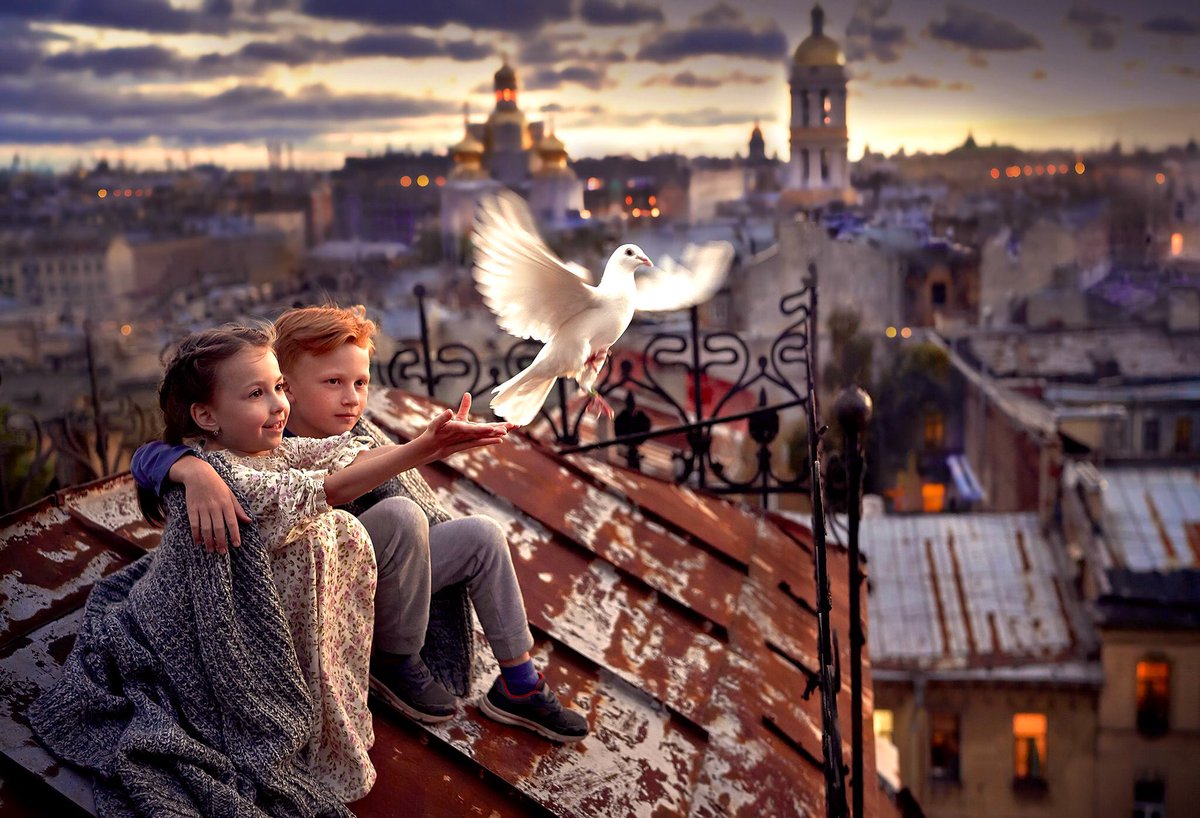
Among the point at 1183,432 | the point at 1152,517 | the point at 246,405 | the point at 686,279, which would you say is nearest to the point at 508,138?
the point at 1183,432

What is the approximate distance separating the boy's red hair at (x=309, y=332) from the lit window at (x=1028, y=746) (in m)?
13.9

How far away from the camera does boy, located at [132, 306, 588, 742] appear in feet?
9.25

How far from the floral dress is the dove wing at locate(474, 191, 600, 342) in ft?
1.66

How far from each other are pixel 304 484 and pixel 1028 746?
47.6 feet

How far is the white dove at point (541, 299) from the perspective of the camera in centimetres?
295

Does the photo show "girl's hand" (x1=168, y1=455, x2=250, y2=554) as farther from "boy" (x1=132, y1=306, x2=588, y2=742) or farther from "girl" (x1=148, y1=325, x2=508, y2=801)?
"boy" (x1=132, y1=306, x2=588, y2=742)

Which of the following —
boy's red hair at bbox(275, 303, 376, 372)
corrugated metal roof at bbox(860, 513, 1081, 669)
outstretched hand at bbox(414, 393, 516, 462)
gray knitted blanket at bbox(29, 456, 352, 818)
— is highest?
boy's red hair at bbox(275, 303, 376, 372)

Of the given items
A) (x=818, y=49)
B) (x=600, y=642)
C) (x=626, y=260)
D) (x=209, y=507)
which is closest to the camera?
(x=209, y=507)

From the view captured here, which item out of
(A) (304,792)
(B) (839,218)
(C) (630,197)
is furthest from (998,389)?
(A) (304,792)

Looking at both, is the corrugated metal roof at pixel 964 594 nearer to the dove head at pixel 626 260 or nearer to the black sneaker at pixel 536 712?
the black sneaker at pixel 536 712

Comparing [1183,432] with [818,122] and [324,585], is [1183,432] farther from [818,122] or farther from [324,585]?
[324,585]

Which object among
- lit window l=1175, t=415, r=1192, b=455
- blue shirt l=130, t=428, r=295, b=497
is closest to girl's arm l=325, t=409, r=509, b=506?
blue shirt l=130, t=428, r=295, b=497

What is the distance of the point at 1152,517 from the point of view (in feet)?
57.8

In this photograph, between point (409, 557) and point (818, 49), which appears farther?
point (818, 49)
